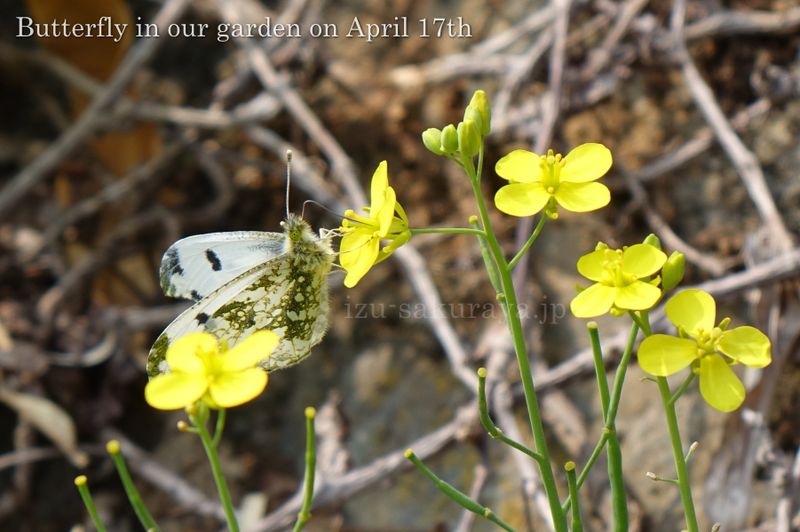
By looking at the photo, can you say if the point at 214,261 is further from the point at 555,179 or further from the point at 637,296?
the point at 637,296

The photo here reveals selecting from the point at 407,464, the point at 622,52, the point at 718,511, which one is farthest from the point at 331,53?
the point at 718,511

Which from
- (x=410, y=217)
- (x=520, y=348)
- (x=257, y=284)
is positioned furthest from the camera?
(x=410, y=217)

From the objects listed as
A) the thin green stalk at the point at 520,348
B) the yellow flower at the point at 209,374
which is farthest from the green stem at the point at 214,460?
the thin green stalk at the point at 520,348

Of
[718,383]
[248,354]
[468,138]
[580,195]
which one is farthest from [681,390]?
[248,354]

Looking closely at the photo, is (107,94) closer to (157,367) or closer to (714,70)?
(157,367)

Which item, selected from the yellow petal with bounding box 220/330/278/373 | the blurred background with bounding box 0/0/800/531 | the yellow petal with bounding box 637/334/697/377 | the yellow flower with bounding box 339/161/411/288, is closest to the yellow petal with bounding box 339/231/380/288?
the yellow flower with bounding box 339/161/411/288

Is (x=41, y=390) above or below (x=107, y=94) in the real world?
below

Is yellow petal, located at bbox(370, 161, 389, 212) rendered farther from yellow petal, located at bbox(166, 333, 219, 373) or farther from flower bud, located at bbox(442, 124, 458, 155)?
yellow petal, located at bbox(166, 333, 219, 373)
